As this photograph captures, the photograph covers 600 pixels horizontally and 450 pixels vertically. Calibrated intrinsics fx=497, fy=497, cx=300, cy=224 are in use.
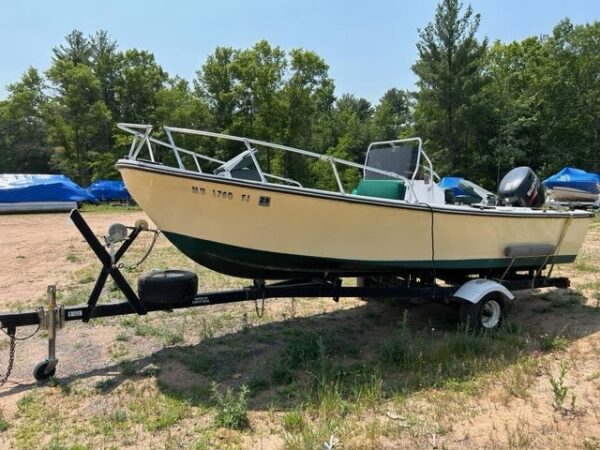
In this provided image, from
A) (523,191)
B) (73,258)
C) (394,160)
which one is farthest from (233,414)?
(73,258)

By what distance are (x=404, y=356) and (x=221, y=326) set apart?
2.28 metres

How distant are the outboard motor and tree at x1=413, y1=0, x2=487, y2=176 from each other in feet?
91.8

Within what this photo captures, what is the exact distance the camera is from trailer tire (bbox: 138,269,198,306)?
185 inches

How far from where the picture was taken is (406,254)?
5371 mm

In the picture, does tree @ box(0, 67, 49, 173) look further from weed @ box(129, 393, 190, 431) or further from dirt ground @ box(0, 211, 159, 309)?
weed @ box(129, 393, 190, 431)

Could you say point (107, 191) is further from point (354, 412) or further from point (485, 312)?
point (354, 412)

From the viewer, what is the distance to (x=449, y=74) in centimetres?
3288

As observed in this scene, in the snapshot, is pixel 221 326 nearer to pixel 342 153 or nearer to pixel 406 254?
pixel 406 254

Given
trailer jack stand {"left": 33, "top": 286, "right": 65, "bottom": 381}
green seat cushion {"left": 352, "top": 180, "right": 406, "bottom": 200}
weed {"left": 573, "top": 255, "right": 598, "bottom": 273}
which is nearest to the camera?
trailer jack stand {"left": 33, "top": 286, "right": 65, "bottom": 381}

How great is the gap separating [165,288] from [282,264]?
1156mm

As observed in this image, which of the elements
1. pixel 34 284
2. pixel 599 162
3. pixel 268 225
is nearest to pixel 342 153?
pixel 599 162

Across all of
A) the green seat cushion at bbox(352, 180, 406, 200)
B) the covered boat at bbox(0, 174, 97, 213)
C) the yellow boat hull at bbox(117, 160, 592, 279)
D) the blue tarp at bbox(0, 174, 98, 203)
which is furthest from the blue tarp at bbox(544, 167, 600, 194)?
the blue tarp at bbox(0, 174, 98, 203)

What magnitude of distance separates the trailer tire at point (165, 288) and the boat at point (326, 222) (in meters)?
0.31

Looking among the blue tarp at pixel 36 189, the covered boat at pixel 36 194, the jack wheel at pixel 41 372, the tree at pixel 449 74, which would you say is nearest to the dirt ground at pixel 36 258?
the jack wheel at pixel 41 372
